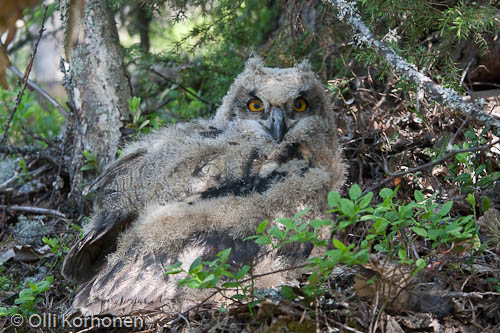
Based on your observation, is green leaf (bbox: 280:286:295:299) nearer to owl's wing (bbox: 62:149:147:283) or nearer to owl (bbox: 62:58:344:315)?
owl (bbox: 62:58:344:315)

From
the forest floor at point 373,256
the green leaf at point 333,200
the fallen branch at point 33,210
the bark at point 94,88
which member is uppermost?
the bark at point 94,88

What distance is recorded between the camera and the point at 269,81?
11.2ft

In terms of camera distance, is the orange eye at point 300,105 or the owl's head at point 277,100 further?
the orange eye at point 300,105

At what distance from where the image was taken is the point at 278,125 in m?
3.20

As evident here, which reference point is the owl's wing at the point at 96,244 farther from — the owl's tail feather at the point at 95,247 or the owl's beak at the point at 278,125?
the owl's beak at the point at 278,125

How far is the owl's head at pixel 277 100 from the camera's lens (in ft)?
10.8

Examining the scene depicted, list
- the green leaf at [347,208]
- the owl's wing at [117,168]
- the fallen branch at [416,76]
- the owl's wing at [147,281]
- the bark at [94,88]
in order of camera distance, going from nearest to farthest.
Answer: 1. the green leaf at [347,208]
2. the fallen branch at [416,76]
3. the owl's wing at [147,281]
4. the owl's wing at [117,168]
5. the bark at [94,88]

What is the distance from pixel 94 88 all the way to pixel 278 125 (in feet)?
5.92

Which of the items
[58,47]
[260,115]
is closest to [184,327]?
[260,115]

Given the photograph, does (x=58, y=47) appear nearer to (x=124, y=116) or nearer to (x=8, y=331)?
(x=124, y=116)

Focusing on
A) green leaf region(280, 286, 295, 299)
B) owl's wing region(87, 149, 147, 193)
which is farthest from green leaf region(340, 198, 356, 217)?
owl's wing region(87, 149, 147, 193)

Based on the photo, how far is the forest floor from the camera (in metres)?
2.16

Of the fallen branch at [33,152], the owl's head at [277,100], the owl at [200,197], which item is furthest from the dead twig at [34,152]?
the owl's head at [277,100]

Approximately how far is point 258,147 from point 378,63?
1.42 m
